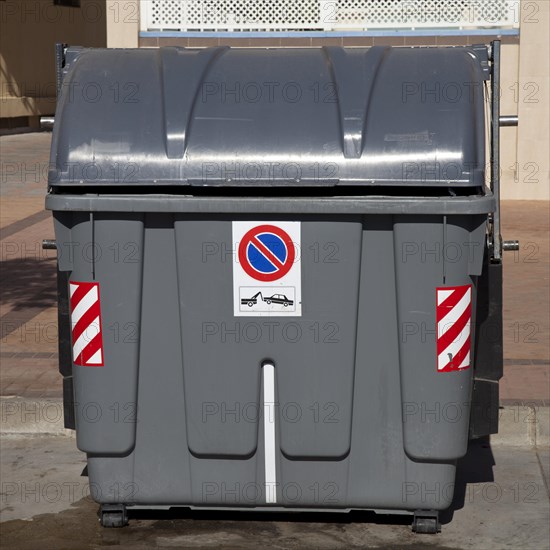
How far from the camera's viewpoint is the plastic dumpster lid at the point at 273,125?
4.66 m

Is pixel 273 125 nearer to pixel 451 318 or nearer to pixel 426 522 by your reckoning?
pixel 451 318

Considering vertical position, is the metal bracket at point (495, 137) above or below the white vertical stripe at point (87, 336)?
above

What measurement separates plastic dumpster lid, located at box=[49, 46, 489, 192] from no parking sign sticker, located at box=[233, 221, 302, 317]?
8.3 inches

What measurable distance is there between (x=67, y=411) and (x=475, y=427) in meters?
1.91

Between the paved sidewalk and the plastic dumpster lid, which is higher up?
the plastic dumpster lid

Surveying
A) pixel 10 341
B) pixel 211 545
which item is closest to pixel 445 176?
pixel 211 545

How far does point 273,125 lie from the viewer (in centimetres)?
475

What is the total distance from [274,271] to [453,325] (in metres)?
0.78

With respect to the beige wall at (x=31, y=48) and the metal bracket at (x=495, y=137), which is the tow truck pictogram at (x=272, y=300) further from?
the beige wall at (x=31, y=48)

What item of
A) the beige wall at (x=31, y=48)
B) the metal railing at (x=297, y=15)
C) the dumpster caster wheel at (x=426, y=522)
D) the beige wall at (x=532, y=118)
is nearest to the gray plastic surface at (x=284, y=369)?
the dumpster caster wheel at (x=426, y=522)

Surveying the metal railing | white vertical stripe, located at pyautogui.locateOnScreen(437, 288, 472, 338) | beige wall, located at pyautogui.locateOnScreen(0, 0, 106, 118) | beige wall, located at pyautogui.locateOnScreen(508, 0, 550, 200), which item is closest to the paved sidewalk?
white vertical stripe, located at pyautogui.locateOnScreen(437, 288, 472, 338)

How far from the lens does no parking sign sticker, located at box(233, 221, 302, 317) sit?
474 cm

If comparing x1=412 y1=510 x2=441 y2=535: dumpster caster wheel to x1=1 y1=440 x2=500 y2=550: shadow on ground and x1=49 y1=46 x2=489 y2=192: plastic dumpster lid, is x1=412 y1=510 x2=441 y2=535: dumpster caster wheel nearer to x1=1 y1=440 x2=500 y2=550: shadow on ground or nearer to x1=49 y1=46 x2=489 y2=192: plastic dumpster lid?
x1=1 y1=440 x2=500 y2=550: shadow on ground

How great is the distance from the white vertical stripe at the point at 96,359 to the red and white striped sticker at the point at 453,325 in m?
1.44
